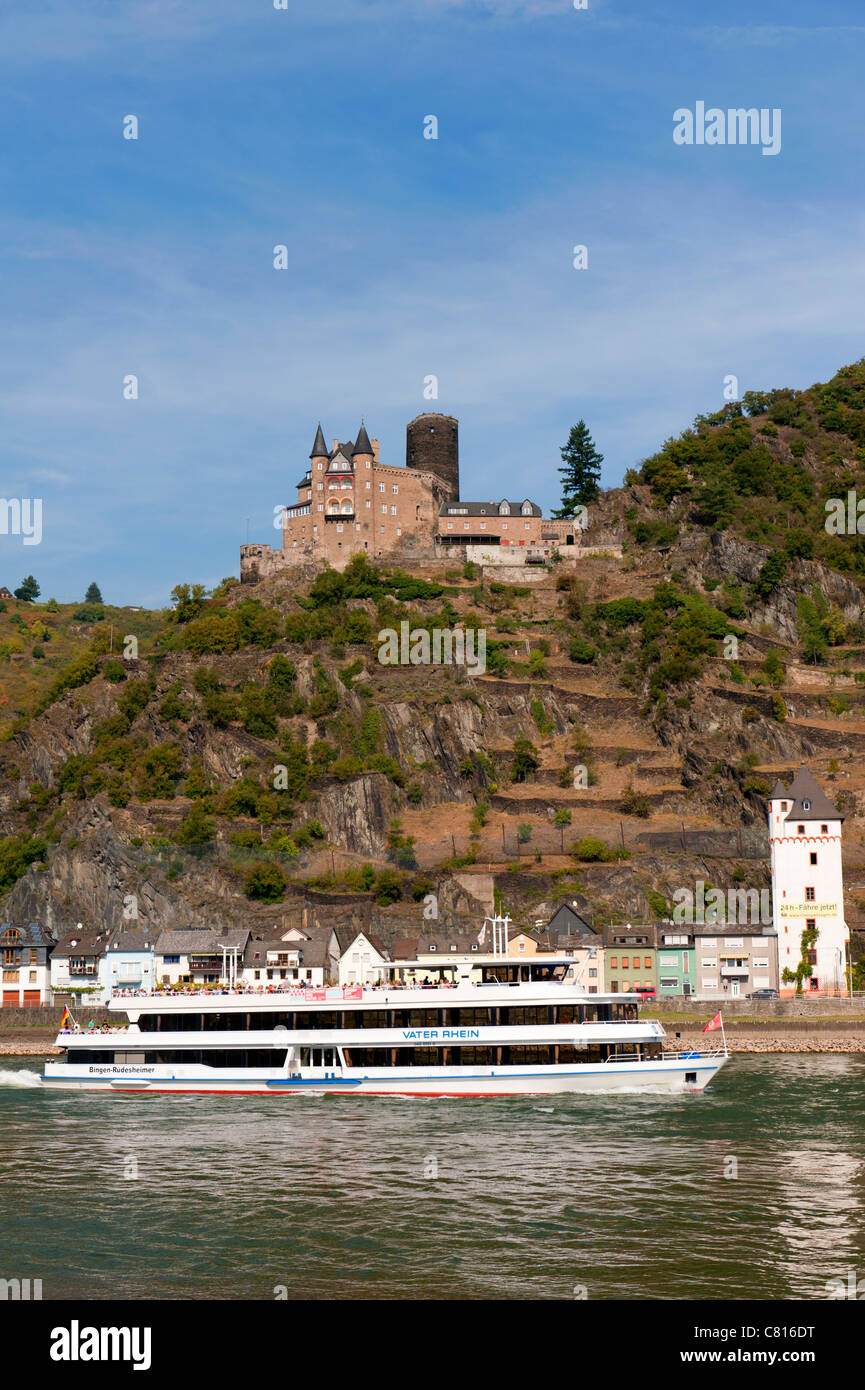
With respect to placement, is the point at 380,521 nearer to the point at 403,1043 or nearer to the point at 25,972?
the point at 25,972

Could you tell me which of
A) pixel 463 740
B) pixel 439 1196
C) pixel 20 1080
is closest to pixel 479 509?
pixel 463 740

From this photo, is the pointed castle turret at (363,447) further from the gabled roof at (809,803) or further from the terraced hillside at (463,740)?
the gabled roof at (809,803)

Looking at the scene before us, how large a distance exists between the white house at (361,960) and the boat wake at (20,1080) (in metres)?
27.3

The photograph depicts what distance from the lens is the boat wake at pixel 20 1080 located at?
58.2 m

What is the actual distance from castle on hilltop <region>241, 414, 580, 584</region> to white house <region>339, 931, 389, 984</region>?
51795 mm

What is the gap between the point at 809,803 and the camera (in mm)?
85562

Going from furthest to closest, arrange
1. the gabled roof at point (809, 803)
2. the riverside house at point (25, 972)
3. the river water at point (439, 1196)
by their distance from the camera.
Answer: the riverside house at point (25, 972)
the gabled roof at point (809, 803)
the river water at point (439, 1196)

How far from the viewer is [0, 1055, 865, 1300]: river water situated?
1022 inches

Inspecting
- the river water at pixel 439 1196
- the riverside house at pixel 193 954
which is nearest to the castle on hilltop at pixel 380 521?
the riverside house at pixel 193 954

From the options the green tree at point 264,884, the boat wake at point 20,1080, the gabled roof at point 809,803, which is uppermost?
the gabled roof at point 809,803

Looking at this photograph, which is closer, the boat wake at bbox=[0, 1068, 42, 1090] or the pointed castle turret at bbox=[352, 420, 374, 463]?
the boat wake at bbox=[0, 1068, 42, 1090]

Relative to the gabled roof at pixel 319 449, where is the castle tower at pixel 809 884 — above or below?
below

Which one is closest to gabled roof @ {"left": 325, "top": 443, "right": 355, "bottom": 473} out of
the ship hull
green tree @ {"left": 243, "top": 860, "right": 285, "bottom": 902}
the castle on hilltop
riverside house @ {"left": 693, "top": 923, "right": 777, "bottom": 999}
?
the castle on hilltop

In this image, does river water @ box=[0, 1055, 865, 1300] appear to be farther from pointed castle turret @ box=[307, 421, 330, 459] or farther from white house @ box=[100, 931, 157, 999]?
pointed castle turret @ box=[307, 421, 330, 459]
